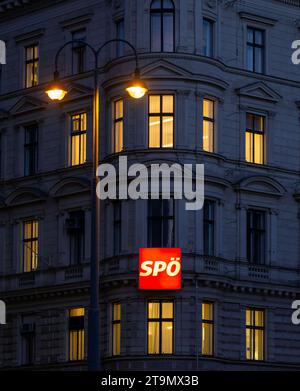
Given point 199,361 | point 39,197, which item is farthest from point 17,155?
point 199,361

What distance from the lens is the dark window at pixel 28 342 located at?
63281mm

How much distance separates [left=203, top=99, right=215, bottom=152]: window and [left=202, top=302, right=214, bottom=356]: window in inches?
268

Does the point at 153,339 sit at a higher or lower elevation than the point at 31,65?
lower

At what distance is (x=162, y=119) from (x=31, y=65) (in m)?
9.87

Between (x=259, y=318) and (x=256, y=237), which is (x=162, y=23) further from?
(x=259, y=318)

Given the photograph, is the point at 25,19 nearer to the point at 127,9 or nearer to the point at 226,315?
the point at 127,9

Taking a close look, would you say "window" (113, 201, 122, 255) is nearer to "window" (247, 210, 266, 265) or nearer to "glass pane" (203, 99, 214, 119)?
"glass pane" (203, 99, 214, 119)

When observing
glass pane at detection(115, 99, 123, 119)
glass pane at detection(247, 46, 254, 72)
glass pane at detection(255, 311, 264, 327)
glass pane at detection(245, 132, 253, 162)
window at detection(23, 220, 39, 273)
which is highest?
glass pane at detection(247, 46, 254, 72)

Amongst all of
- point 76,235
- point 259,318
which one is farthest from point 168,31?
point 259,318

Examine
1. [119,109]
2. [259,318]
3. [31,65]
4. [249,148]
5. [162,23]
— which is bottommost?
[259,318]

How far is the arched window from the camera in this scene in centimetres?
5925

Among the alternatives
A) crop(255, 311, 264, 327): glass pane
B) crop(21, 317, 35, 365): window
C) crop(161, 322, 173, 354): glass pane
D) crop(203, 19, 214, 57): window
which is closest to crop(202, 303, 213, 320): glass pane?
crop(161, 322, 173, 354): glass pane

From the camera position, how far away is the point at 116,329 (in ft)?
192

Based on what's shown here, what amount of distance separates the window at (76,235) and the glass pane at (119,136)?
3.86 meters
